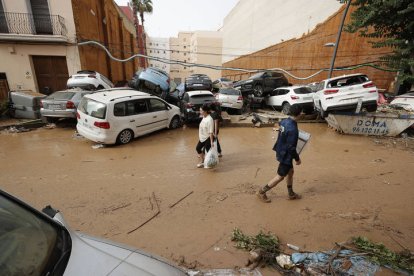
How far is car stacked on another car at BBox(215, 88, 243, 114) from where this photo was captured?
1217 centimetres

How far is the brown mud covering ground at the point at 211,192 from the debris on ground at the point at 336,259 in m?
0.22

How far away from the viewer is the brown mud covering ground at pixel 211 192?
3.54m

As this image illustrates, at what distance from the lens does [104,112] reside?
7180 mm

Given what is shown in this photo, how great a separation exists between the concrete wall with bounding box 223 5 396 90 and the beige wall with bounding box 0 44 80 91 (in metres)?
18.3

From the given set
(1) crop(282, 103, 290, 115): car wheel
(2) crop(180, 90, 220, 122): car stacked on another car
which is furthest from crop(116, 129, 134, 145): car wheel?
(1) crop(282, 103, 290, 115): car wheel

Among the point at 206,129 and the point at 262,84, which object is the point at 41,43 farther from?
the point at 206,129

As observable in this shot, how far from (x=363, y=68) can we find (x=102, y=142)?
17056 millimetres

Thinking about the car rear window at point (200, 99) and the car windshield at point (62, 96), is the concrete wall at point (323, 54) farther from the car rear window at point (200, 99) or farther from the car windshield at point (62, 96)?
the car windshield at point (62, 96)

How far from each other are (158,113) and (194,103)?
73.5 inches

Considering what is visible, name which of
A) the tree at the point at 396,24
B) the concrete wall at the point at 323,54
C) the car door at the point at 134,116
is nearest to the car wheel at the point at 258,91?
the tree at the point at 396,24

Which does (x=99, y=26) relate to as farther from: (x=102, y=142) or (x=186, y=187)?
(x=186, y=187)

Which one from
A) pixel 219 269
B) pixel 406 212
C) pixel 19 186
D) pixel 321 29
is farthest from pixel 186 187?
pixel 321 29

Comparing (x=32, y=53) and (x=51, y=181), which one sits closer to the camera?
(x=51, y=181)

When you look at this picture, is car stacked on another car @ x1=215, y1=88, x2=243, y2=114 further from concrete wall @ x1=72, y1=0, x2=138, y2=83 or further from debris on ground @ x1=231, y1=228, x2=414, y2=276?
debris on ground @ x1=231, y1=228, x2=414, y2=276
